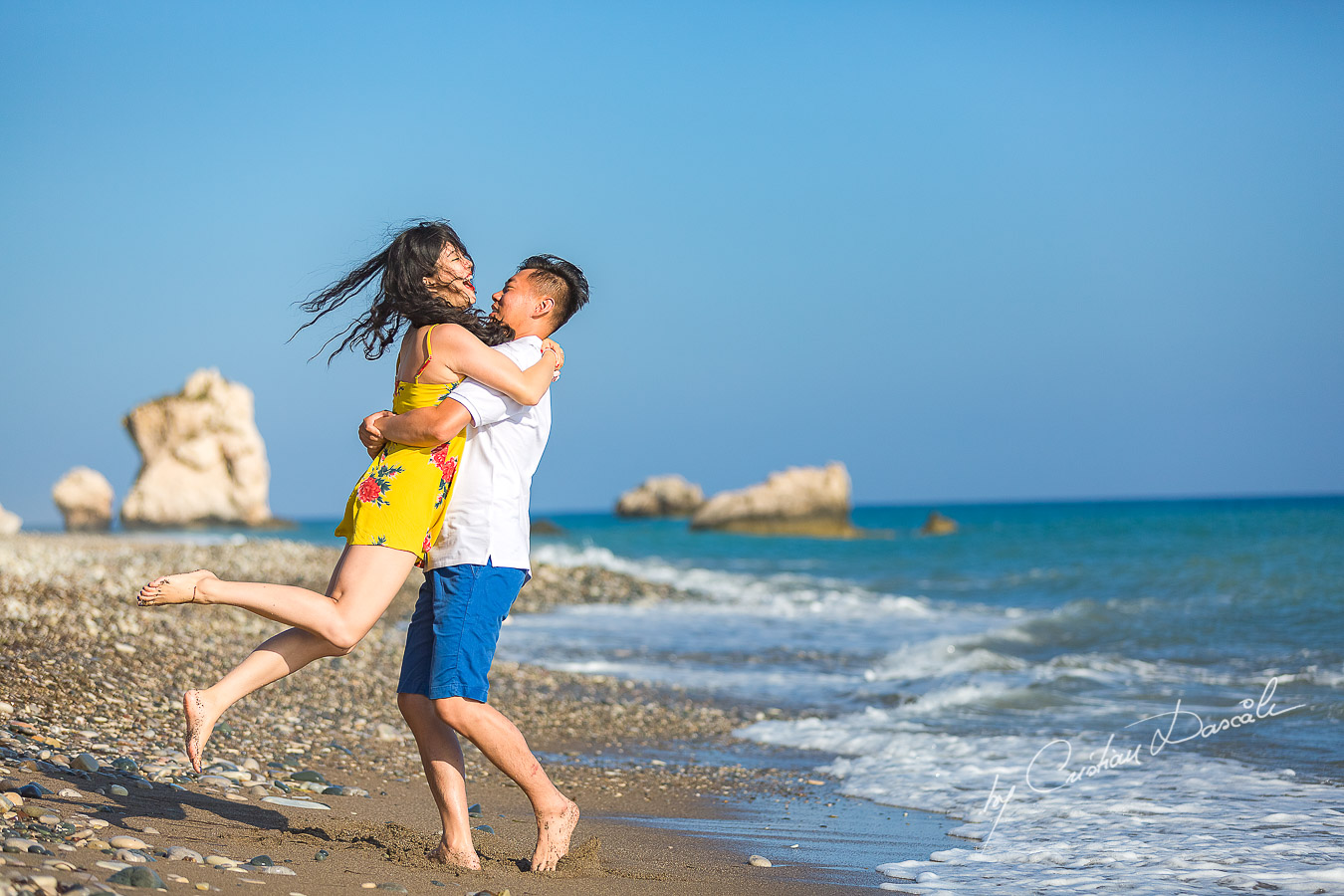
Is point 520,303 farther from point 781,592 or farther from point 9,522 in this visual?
point 9,522

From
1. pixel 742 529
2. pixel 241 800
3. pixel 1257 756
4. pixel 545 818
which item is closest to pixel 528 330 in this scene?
pixel 545 818

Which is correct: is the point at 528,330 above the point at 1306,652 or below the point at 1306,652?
above

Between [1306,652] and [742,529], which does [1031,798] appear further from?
[742,529]

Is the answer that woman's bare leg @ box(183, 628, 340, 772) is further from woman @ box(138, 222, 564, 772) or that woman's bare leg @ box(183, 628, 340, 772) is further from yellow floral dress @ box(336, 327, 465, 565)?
yellow floral dress @ box(336, 327, 465, 565)

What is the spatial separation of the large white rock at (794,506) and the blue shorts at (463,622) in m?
54.0

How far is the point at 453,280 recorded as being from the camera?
389 cm

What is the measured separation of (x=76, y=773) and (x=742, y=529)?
5467 centimetres

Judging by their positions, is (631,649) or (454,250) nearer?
(454,250)

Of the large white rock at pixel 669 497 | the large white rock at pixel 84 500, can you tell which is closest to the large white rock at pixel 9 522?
the large white rock at pixel 84 500

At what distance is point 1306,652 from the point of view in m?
12.6

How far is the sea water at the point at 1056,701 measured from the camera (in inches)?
187

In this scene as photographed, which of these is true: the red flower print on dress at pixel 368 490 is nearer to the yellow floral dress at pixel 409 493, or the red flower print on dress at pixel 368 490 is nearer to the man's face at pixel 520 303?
the yellow floral dress at pixel 409 493

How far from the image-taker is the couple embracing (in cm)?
359

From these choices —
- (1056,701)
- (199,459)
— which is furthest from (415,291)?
(199,459)
